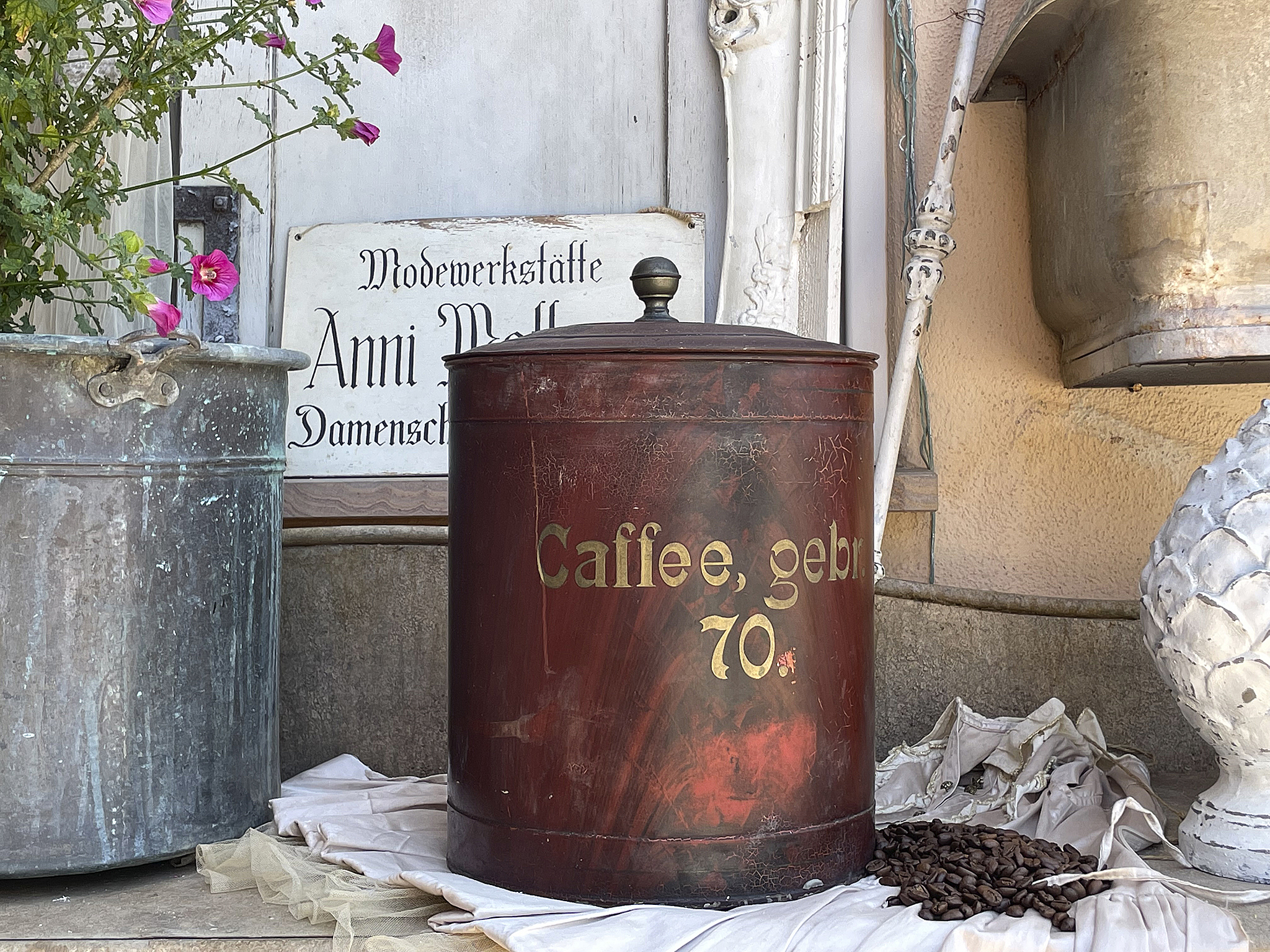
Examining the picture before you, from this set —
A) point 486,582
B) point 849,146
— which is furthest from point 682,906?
point 849,146

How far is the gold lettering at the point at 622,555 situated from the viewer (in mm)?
1443

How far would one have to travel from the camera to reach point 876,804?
1.92 m

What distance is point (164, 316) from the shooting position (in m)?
1.50

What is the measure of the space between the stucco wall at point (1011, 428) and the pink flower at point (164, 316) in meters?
1.32

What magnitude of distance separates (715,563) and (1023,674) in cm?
94

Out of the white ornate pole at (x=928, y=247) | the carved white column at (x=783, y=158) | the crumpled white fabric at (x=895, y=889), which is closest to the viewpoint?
the crumpled white fabric at (x=895, y=889)

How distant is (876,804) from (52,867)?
1174mm

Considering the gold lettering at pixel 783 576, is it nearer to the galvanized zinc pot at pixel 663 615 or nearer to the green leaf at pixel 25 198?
the galvanized zinc pot at pixel 663 615

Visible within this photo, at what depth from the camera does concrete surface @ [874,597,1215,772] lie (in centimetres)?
211

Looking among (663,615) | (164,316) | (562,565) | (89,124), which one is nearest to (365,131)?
(89,124)

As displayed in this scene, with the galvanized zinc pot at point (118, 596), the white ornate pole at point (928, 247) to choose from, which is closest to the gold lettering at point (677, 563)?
the galvanized zinc pot at point (118, 596)

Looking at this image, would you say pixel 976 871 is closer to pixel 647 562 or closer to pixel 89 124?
pixel 647 562

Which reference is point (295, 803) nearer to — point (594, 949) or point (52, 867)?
point (52, 867)

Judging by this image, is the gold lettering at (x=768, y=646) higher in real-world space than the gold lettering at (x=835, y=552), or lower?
lower
